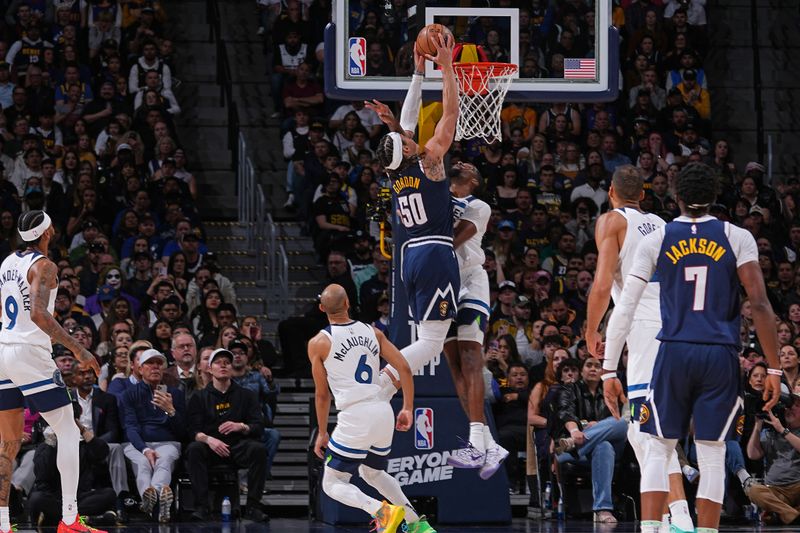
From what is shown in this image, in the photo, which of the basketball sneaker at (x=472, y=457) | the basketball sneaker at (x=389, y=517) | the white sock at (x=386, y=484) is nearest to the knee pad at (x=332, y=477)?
the white sock at (x=386, y=484)

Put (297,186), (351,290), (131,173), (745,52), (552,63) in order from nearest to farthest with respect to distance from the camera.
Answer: (552,63), (351,290), (131,173), (297,186), (745,52)

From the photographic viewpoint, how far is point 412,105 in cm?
1055

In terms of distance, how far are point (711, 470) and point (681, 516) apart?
0.66 meters

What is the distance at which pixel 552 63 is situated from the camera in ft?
38.8

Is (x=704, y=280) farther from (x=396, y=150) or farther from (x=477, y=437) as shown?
(x=477, y=437)

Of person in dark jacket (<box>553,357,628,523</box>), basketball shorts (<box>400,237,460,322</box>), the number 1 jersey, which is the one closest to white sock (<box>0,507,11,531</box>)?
basketball shorts (<box>400,237,460,322</box>)

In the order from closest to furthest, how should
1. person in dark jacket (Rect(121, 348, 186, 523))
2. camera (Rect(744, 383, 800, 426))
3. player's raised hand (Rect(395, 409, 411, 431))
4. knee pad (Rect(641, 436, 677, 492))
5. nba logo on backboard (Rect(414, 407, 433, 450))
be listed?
1. knee pad (Rect(641, 436, 677, 492))
2. player's raised hand (Rect(395, 409, 411, 431))
3. nba logo on backboard (Rect(414, 407, 433, 450))
4. person in dark jacket (Rect(121, 348, 186, 523))
5. camera (Rect(744, 383, 800, 426))

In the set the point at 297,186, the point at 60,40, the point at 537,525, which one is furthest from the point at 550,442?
the point at 60,40

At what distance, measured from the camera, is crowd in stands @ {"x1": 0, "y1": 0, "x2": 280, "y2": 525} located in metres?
13.3

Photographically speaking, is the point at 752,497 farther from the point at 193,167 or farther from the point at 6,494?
the point at 193,167

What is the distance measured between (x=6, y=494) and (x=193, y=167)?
32.7ft

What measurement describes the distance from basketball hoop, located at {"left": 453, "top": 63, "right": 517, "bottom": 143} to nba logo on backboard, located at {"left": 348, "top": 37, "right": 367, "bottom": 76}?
2.56 ft

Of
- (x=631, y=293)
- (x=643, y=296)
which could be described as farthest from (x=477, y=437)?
(x=631, y=293)

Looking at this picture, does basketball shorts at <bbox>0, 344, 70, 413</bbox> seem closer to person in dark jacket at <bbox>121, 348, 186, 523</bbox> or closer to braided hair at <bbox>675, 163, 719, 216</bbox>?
person in dark jacket at <bbox>121, 348, 186, 523</bbox>
